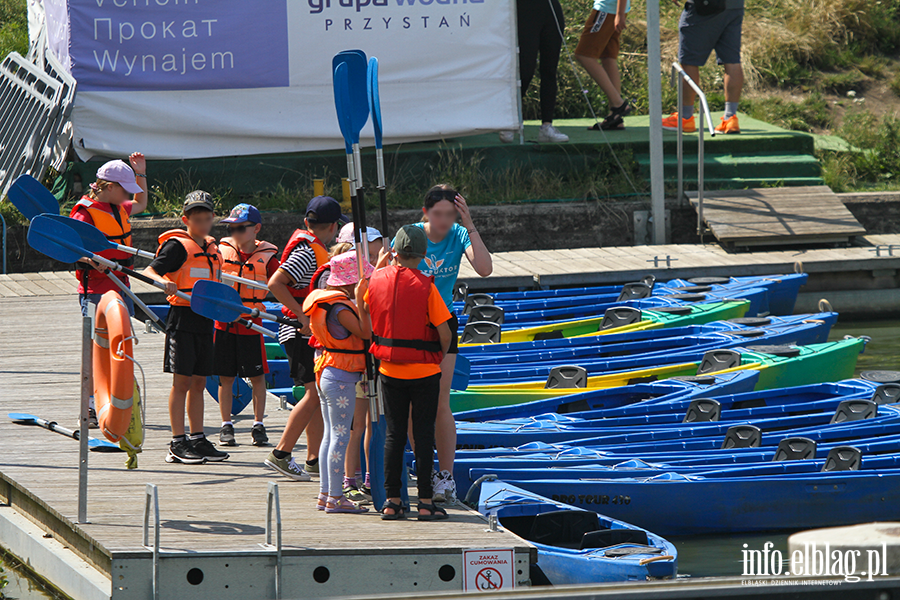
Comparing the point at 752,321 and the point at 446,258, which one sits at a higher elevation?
the point at 446,258

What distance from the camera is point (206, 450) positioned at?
19.4 feet

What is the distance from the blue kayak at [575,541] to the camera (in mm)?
4852

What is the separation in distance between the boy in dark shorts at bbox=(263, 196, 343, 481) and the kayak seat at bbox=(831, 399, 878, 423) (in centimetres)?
369

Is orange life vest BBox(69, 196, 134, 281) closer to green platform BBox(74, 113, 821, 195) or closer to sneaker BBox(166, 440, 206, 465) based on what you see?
sneaker BBox(166, 440, 206, 465)

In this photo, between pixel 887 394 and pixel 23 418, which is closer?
pixel 23 418

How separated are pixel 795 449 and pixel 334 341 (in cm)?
312

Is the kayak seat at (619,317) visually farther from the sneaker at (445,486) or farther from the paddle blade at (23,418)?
the paddle blade at (23,418)

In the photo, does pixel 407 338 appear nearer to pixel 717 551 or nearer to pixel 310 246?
pixel 310 246

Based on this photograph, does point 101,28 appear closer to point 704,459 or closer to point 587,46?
point 587,46

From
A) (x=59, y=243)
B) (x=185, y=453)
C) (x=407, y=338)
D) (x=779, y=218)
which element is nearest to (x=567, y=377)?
(x=185, y=453)

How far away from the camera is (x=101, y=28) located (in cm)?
1177

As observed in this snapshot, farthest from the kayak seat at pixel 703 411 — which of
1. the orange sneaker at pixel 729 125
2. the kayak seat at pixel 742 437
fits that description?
the orange sneaker at pixel 729 125

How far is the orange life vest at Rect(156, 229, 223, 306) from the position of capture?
19.0ft

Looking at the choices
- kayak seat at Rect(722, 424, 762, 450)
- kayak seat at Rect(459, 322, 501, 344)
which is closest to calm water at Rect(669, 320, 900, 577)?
kayak seat at Rect(722, 424, 762, 450)
